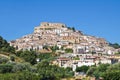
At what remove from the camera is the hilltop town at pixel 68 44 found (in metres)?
95.3

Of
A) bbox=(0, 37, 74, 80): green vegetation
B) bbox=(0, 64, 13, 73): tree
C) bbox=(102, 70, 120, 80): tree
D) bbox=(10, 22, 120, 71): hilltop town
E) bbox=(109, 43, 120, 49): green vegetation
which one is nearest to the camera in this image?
bbox=(0, 37, 74, 80): green vegetation

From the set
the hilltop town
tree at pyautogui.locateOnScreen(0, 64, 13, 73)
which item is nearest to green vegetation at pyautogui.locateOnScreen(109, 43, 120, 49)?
the hilltop town

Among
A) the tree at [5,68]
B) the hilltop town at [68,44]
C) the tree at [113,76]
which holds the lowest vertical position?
the tree at [113,76]

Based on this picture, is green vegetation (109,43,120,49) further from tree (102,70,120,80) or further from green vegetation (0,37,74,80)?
tree (102,70,120,80)

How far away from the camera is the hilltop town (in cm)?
9531

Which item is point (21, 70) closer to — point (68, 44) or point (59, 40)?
point (68, 44)

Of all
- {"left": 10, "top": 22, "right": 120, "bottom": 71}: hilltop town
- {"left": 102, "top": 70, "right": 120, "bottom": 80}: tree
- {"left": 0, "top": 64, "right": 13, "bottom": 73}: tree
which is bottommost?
{"left": 102, "top": 70, "right": 120, "bottom": 80}: tree

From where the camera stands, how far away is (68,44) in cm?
12069

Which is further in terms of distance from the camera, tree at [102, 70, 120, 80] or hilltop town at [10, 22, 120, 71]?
hilltop town at [10, 22, 120, 71]

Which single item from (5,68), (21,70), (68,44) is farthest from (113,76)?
(68,44)

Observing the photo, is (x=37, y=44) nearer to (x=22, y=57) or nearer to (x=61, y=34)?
(x=61, y=34)

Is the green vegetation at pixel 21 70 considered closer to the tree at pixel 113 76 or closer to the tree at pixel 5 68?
the tree at pixel 5 68

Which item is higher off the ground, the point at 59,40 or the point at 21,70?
the point at 59,40

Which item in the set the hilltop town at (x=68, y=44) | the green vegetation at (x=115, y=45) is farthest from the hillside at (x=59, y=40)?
the green vegetation at (x=115, y=45)
